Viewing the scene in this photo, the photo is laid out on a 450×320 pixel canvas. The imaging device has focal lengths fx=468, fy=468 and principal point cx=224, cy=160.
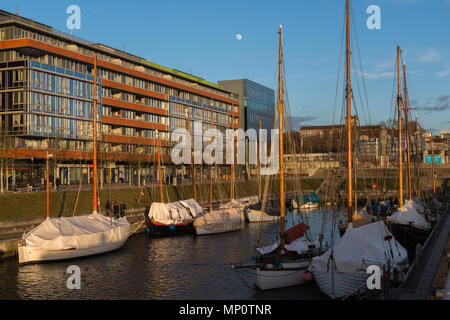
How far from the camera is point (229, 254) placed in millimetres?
38750

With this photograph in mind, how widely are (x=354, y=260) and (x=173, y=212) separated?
30.6m

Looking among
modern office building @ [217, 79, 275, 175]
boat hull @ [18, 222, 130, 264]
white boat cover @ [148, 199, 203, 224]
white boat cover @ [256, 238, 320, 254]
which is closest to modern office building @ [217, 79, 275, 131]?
modern office building @ [217, 79, 275, 175]

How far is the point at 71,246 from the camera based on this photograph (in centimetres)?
3503

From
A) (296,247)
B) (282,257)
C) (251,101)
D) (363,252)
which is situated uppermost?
(251,101)

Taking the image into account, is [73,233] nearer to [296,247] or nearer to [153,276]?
[153,276]

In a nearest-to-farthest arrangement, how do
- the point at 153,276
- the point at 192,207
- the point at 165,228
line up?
the point at 153,276 → the point at 165,228 → the point at 192,207

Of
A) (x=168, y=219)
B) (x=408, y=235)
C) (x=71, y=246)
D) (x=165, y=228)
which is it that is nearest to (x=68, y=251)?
(x=71, y=246)

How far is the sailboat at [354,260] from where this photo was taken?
74.8 feet

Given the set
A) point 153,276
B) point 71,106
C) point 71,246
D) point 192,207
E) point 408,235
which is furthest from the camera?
point 71,106

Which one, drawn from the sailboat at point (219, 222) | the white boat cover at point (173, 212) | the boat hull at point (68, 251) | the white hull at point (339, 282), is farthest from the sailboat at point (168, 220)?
the white hull at point (339, 282)

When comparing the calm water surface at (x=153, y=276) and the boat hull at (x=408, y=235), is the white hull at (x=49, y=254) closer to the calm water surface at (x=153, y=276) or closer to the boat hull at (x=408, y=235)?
the calm water surface at (x=153, y=276)

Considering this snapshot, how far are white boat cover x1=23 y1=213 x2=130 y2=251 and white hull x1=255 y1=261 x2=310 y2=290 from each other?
15.9m

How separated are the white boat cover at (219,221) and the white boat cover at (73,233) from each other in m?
11.4
